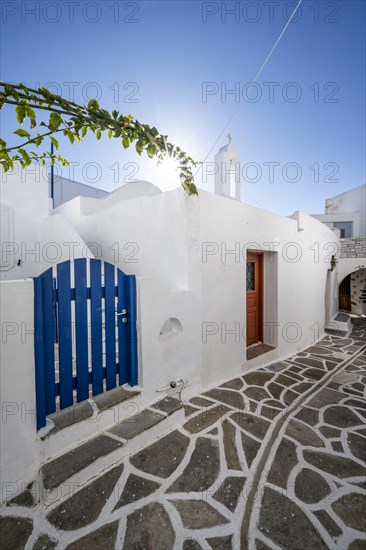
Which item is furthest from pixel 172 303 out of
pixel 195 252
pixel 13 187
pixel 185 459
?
pixel 13 187

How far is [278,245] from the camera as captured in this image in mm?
6125

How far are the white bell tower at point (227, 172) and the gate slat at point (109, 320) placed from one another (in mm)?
4369

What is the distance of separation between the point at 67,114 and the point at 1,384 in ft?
8.07

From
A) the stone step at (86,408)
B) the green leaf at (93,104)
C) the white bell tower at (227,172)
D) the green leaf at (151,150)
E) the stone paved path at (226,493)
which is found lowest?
the stone paved path at (226,493)

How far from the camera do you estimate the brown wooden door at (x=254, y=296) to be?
6.11 m

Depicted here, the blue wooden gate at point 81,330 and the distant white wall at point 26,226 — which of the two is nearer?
the blue wooden gate at point 81,330

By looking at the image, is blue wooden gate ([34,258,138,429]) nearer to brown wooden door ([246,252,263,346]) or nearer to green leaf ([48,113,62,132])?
green leaf ([48,113,62,132])

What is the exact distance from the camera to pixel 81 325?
2.73 meters

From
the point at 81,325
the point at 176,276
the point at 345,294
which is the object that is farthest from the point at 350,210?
the point at 81,325

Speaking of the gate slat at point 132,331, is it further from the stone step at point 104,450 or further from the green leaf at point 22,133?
the green leaf at point 22,133

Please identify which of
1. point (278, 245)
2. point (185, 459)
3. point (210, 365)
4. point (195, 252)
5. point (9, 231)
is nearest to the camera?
point (185, 459)

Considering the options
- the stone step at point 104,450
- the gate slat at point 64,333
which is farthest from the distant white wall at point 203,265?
the gate slat at point 64,333

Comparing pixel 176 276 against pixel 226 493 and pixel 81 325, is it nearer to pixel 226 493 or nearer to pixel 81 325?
pixel 81 325

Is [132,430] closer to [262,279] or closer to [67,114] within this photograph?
[67,114]
